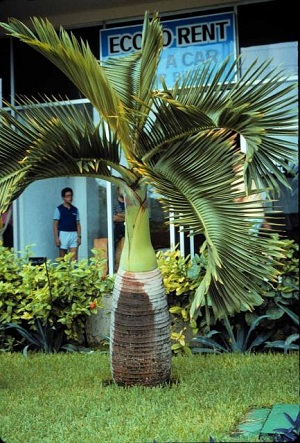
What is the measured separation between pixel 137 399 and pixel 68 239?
5.74 metres

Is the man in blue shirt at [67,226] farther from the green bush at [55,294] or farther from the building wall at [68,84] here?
the green bush at [55,294]

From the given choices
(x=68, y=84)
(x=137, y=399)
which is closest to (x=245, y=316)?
(x=137, y=399)

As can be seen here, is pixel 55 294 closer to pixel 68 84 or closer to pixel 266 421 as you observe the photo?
pixel 266 421

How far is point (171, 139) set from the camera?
527cm

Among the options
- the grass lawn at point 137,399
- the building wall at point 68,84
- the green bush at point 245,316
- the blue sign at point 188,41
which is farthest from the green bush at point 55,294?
the blue sign at point 188,41

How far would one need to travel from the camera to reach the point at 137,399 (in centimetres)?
507

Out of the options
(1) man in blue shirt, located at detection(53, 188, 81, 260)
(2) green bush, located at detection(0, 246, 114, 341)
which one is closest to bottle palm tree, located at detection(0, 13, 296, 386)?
(2) green bush, located at detection(0, 246, 114, 341)

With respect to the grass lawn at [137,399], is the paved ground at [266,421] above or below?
above

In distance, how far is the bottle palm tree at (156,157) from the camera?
16.0ft

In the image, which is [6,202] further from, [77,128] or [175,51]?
[175,51]

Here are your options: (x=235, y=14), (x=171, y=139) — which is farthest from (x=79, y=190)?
(x=171, y=139)

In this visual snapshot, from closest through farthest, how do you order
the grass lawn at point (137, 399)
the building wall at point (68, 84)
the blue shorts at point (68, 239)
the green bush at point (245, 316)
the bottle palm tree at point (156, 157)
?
1. the grass lawn at point (137, 399)
2. the bottle palm tree at point (156, 157)
3. the green bush at point (245, 316)
4. the building wall at point (68, 84)
5. the blue shorts at point (68, 239)

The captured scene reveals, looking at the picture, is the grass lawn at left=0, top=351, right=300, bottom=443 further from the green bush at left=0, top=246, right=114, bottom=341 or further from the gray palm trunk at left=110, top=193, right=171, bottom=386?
the green bush at left=0, top=246, right=114, bottom=341

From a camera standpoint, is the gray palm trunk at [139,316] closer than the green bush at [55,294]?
Yes
